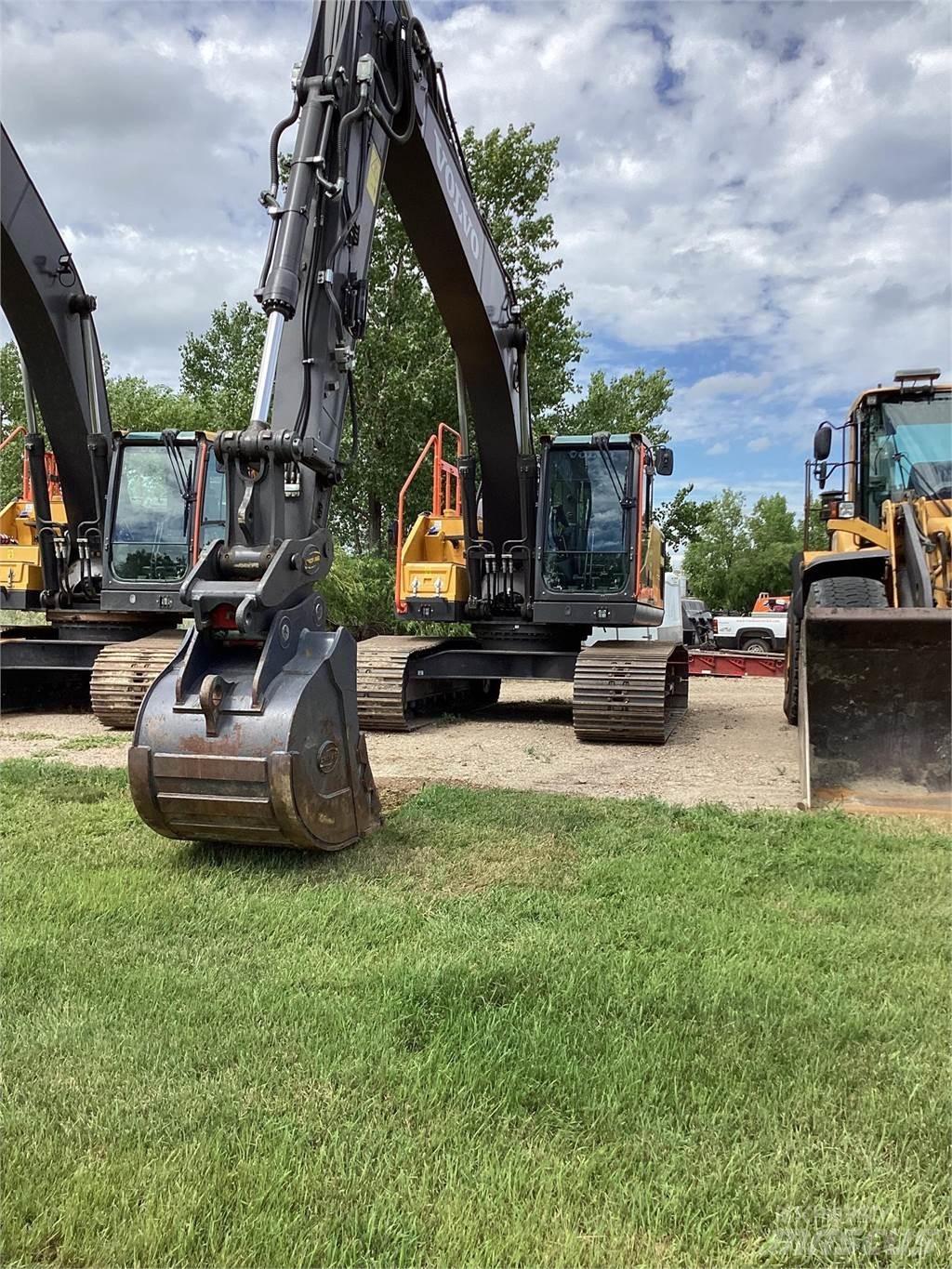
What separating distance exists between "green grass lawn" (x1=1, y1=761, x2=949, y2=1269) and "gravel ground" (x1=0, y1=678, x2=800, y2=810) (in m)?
2.11

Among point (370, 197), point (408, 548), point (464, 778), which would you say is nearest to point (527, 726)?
point (408, 548)

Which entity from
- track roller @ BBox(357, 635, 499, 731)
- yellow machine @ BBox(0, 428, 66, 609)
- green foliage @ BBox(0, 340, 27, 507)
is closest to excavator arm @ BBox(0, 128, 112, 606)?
yellow machine @ BBox(0, 428, 66, 609)

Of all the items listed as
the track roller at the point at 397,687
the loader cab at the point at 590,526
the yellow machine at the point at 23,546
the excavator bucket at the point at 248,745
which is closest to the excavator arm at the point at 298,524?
the excavator bucket at the point at 248,745

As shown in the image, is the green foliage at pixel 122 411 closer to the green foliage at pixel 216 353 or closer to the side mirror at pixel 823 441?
the green foliage at pixel 216 353

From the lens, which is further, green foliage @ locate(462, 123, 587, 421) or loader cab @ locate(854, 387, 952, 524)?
green foliage @ locate(462, 123, 587, 421)

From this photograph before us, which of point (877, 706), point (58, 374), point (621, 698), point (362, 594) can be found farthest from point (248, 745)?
point (362, 594)

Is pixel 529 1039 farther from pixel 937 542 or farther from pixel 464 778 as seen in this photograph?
pixel 937 542

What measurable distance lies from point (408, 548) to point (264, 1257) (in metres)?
8.65

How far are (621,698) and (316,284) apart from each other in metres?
4.83

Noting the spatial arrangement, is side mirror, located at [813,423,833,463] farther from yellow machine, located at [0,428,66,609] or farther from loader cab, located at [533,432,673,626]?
yellow machine, located at [0,428,66,609]

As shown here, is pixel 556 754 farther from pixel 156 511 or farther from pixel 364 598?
pixel 364 598

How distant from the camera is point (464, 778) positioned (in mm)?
6484

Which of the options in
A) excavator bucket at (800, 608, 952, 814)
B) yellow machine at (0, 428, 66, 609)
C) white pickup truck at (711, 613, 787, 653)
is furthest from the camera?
white pickup truck at (711, 613, 787, 653)

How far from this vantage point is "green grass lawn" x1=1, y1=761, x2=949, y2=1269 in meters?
1.82
